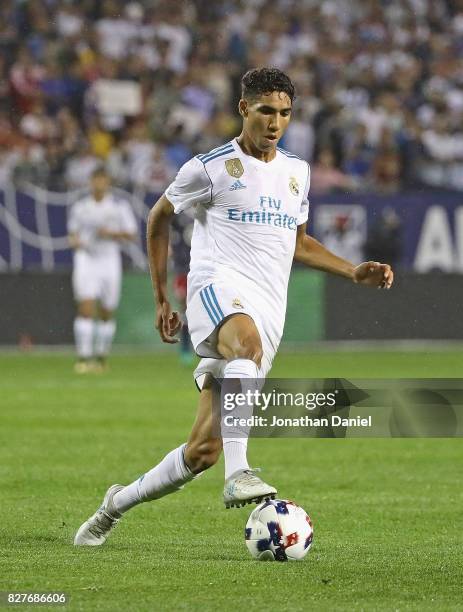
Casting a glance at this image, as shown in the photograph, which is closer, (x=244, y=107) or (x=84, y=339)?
(x=244, y=107)

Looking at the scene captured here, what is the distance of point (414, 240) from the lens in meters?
21.1

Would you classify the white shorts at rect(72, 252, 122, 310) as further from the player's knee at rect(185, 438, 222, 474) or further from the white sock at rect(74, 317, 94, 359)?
the player's knee at rect(185, 438, 222, 474)

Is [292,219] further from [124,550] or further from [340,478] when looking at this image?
[340,478]

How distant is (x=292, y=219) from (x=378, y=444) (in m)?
5.28

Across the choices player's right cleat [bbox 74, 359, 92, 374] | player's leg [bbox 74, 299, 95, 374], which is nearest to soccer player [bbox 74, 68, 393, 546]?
player's right cleat [bbox 74, 359, 92, 374]

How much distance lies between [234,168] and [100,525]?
5.54 ft

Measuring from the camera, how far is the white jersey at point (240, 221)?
239 inches

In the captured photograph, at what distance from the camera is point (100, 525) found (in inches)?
248

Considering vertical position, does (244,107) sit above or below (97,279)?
above

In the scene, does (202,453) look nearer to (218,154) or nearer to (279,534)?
A: (279,534)

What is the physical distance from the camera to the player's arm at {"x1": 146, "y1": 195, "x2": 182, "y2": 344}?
6.11 m

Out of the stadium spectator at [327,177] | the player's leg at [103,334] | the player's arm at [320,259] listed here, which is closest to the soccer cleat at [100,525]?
the player's arm at [320,259]

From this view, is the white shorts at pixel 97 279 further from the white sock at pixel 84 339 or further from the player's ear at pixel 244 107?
the player's ear at pixel 244 107

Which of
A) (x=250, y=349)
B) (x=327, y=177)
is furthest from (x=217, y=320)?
(x=327, y=177)
